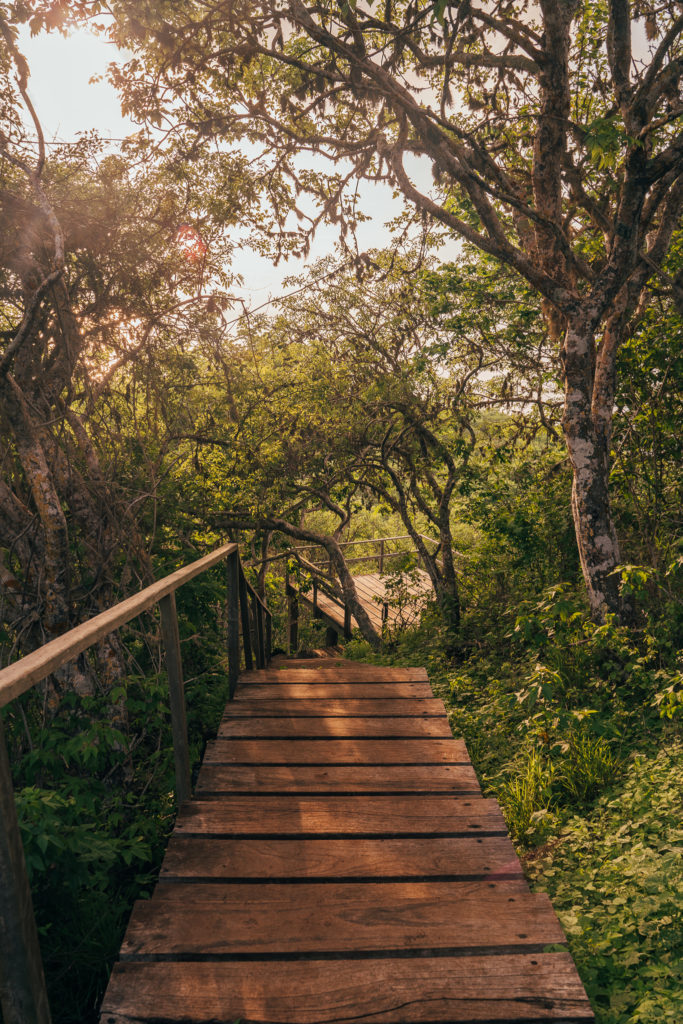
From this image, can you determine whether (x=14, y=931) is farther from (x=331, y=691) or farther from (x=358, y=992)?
(x=331, y=691)

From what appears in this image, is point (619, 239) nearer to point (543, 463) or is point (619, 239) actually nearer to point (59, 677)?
point (543, 463)

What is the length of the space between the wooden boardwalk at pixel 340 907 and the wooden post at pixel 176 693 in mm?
115

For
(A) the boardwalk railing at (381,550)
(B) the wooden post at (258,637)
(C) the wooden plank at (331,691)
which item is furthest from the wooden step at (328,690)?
(A) the boardwalk railing at (381,550)

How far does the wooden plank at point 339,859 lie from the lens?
222cm

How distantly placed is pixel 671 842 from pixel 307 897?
2035mm

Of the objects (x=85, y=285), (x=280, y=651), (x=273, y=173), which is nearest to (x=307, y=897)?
(x=85, y=285)

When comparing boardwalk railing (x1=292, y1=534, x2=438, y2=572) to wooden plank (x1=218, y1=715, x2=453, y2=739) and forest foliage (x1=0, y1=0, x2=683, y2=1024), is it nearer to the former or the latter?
forest foliage (x1=0, y1=0, x2=683, y2=1024)

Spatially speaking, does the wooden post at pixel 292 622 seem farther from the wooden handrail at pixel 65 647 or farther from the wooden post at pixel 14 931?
the wooden post at pixel 14 931

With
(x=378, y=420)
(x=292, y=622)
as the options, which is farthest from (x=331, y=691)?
(x=292, y=622)

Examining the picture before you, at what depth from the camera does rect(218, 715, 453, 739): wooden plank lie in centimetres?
346

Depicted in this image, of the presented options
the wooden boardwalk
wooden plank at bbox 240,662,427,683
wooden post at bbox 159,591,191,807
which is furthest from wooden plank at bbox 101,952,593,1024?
wooden plank at bbox 240,662,427,683

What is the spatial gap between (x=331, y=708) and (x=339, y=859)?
159 cm

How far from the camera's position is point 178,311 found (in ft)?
20.2

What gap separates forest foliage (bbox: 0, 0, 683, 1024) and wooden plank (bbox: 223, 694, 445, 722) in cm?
52
